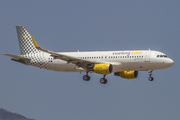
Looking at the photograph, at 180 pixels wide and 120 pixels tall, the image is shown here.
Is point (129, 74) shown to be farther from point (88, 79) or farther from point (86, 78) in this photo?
point (86, 78)

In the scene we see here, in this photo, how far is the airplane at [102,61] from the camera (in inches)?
2534

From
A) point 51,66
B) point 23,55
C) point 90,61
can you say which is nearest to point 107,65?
point 90,61

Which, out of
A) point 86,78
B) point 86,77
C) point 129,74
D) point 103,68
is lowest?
point 129,74

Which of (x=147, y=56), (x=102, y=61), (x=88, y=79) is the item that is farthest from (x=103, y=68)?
(x=147, y=56)

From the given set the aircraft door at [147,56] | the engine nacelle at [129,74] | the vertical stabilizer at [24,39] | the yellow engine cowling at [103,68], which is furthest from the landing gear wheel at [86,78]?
the vertical stabilizer at [24,39]

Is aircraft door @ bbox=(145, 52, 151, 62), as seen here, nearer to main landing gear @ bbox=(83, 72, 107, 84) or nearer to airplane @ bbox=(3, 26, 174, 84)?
airplane @ bbox=(3, 26, 174, 84)

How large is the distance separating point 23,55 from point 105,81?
18323mm

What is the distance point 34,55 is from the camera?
238 feet

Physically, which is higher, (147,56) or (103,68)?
(147,56)

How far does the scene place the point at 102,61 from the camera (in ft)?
219

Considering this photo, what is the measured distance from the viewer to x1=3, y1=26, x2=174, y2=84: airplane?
64.4 m

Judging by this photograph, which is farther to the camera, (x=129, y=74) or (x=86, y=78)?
(x=129, y=74)

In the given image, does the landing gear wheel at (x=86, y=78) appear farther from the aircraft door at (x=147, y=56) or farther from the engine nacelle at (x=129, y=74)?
the aircraft door at (x=147, y=56)

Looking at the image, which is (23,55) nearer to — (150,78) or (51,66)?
(51,66)
